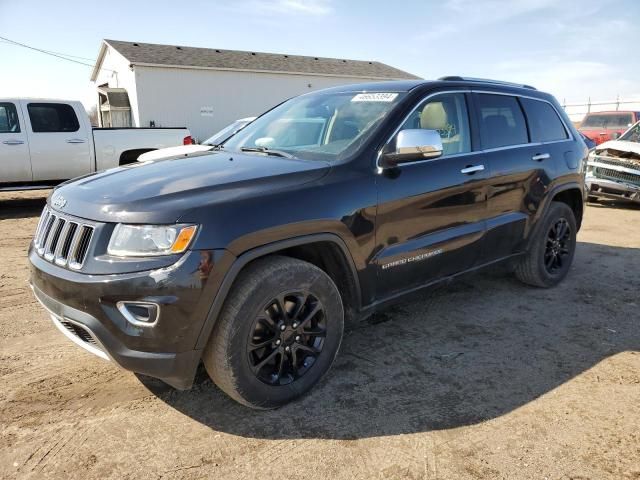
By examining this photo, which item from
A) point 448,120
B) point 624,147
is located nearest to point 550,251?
point 448,120

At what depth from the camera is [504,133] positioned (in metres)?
4.27

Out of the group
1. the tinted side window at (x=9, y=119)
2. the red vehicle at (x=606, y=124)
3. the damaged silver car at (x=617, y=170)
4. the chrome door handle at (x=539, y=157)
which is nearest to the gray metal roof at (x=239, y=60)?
the tinted side window at (x=9, y=119)

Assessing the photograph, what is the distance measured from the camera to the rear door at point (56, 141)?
950 centimetres

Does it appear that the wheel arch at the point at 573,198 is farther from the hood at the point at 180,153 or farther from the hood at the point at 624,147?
the hood at the point at 624,147

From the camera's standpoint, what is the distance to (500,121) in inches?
169

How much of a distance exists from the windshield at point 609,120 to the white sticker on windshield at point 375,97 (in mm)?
14072

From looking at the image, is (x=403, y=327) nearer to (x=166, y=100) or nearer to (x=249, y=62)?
(x=166, y=100)

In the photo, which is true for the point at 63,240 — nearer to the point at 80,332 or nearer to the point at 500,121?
the point at 80,332

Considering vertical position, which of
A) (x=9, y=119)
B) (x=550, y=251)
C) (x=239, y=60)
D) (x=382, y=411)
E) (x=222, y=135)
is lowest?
(x=382, y=411)

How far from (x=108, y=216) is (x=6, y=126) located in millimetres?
8583

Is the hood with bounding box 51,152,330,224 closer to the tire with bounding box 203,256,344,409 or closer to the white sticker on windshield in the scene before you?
the tire with bounding box 203,256,344,409

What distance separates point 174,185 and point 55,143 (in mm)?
8300

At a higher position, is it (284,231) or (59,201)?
(59,201)

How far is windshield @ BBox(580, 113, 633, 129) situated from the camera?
14.9 metres
